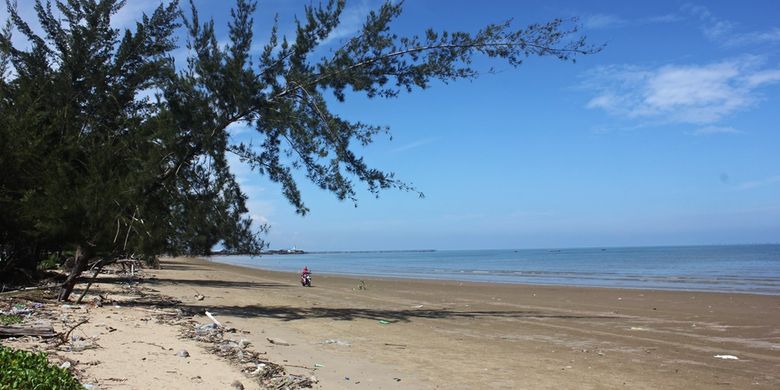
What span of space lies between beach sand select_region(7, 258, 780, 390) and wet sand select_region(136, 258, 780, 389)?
2 cm

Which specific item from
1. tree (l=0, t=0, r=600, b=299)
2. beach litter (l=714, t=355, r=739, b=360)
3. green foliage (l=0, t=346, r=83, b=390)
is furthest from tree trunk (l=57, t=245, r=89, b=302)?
beach litter (l=714, t=355, r=739, b=360)

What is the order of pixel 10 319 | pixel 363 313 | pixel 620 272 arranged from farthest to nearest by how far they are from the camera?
1. pixel 620 272
2. pixel 363 313
3. pixel 10 319

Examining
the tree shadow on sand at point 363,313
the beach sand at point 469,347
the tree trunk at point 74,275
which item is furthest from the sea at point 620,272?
the beach sand at point 469,347

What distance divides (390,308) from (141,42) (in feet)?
35.5

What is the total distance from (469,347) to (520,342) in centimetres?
140

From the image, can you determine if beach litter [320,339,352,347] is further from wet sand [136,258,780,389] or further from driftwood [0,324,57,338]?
driftwood [0,324,57,338]

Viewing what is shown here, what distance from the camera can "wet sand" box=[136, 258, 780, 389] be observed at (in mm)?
7750

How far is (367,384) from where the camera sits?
7070 mm


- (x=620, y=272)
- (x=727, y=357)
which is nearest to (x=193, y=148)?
(x=727, y=357)

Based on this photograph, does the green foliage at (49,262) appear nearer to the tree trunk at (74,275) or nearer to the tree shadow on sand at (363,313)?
the tree trunk at (74,275)

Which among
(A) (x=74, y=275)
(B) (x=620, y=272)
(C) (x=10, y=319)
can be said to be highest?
(A) (x=74, y=275)

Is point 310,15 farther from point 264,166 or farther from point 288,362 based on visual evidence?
point 288,362

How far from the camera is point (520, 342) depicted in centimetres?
1107

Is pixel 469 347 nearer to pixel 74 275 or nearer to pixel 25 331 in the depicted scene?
pixel 25 331
